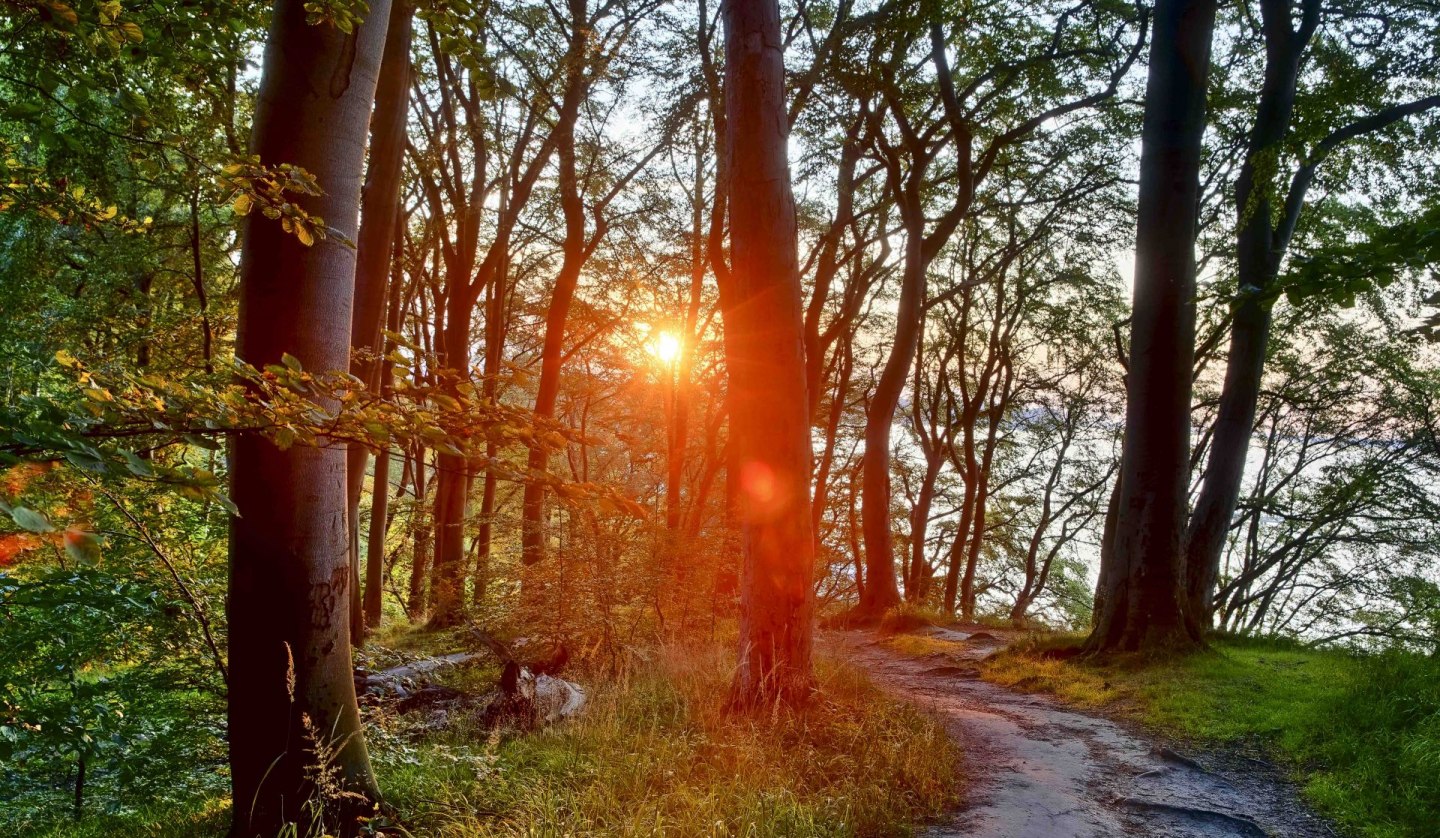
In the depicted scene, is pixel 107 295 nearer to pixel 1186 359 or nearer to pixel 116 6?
pixel 116 6

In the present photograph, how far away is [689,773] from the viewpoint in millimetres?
4242

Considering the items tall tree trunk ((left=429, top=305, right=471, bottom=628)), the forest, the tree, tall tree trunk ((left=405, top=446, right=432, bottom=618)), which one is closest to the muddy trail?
the forest

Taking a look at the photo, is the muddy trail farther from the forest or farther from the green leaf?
the green leaf

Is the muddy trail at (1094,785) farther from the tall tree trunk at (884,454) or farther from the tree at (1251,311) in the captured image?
the tall tree trunk at (884,454)

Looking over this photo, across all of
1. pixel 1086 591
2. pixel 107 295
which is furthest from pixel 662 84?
pixel 1086 591

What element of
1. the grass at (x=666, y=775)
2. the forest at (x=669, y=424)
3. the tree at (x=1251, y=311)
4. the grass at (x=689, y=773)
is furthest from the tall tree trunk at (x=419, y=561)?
the tree at (x=1251, y=311)

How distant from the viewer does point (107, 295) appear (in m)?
10.2

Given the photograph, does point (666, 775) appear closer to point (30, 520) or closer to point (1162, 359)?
point (30, 520)

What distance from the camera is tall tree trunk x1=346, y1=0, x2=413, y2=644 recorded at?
6.41 meters

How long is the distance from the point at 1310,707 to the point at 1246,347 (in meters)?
5.47

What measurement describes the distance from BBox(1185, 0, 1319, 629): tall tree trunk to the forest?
0.06 meters

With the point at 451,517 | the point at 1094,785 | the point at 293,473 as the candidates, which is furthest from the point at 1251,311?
the point at 451,517

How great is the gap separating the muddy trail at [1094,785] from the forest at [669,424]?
37 mm

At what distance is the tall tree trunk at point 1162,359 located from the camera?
25.1ft
